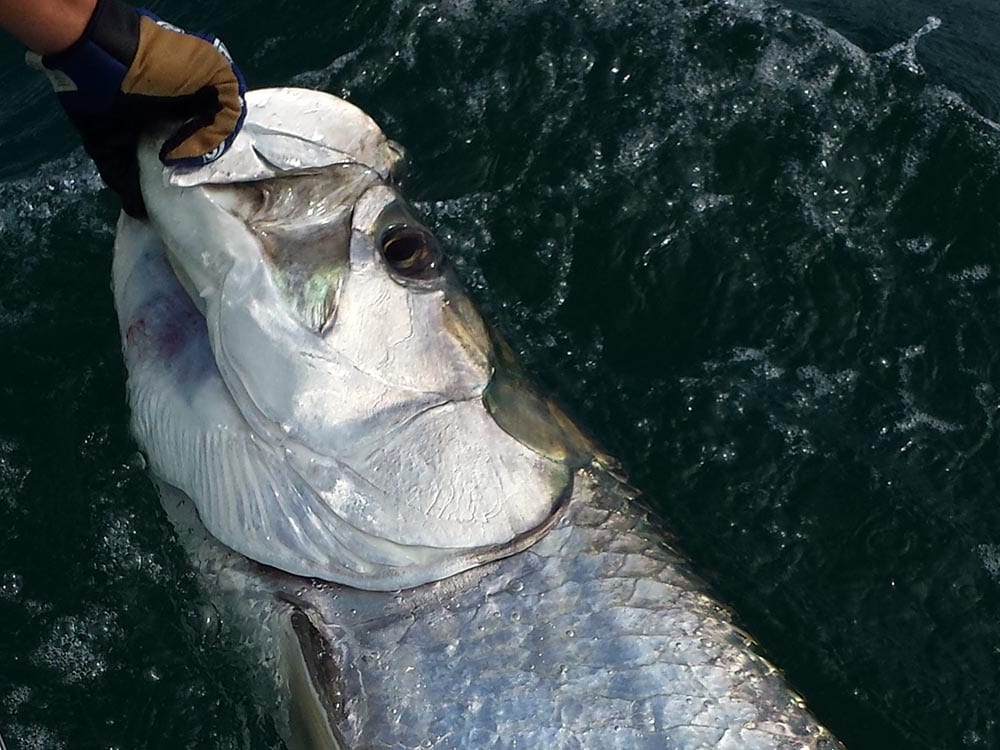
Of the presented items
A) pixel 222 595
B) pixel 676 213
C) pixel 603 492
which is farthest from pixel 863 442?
pixel 222 595

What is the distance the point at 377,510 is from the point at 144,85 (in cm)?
86

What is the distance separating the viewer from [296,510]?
2014mm

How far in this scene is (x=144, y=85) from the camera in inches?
78.0

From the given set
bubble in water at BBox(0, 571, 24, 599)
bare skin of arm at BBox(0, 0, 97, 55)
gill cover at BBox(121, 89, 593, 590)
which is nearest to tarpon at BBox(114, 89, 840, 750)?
gill cover at BBox(121, 89, 593, 590)

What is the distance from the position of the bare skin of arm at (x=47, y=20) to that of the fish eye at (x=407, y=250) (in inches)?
25.1

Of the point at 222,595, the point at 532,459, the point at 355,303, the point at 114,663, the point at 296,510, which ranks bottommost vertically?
the point at 114,663

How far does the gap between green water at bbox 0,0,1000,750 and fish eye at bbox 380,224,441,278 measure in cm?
79

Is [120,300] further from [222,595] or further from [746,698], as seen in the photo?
[746,698]

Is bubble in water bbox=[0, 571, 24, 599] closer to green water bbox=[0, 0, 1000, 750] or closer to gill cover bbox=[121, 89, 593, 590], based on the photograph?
green water bbox=[0, 0, 1000, 750]

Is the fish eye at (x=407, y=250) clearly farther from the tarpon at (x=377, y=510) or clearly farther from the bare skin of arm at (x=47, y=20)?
the bare skin of arm at (x=47, y=20)

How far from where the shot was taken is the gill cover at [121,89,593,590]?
6.57 feet

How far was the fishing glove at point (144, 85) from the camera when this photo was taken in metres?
1.93

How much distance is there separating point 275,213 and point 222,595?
731 mm

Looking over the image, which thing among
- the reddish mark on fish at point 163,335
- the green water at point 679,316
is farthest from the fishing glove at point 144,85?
the green water at point 679,316
